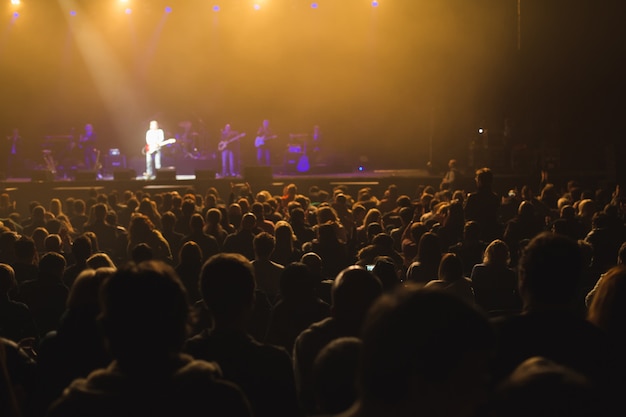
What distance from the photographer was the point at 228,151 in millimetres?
21625

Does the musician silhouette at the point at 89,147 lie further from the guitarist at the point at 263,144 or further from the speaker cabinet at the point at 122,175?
the guitarist at the point at 263,144

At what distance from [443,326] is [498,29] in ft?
68.1

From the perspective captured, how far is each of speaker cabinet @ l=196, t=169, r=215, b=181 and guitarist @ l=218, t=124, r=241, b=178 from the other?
110 inches

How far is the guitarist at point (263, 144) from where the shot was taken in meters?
21.7

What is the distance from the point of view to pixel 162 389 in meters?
1.88

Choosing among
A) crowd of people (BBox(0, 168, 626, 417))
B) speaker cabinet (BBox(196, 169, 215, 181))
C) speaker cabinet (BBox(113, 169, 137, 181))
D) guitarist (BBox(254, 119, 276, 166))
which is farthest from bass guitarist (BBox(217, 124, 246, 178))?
crowd of people (BBox(0, 168, 626, 417))

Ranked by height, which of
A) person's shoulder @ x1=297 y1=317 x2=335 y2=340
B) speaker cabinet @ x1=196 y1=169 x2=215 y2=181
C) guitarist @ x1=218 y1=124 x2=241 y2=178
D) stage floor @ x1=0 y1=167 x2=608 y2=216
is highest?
guitarist @ x1=218 y1=124 x2=241 y2=178

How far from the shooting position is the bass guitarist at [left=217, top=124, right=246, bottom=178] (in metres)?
21.5

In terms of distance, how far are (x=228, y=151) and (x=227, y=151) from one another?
29mm

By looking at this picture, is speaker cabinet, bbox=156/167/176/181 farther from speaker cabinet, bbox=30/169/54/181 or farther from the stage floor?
speaker cabinet, bbox=30/169/54/181

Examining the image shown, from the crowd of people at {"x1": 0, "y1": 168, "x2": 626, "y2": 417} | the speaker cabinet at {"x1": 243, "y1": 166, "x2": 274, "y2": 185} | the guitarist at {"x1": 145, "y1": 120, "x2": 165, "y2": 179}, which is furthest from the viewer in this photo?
the guitarist at {"x1": 145, "y1": 120, "x2": 165, "y2": 179}

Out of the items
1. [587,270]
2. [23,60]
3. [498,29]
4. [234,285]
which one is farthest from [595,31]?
[234,285]

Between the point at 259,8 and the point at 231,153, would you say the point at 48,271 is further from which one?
the point at 259,8

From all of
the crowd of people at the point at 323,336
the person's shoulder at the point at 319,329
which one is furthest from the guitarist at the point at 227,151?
the person's shoulder at the point at 319,329
